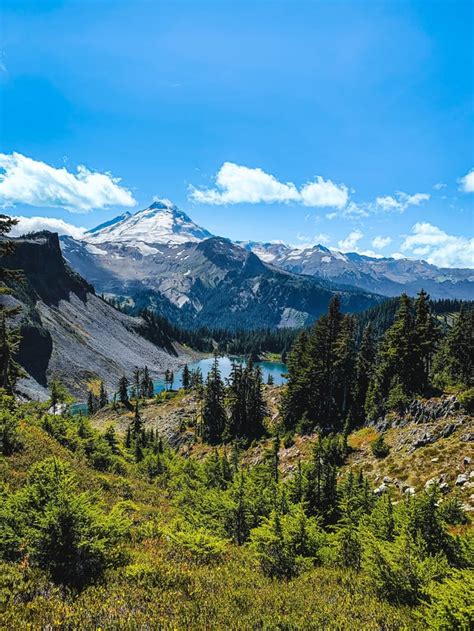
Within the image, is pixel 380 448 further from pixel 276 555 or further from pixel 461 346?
pixel 461 346

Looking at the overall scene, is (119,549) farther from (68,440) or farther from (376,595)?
(68,440)

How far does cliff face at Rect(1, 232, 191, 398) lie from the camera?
134m

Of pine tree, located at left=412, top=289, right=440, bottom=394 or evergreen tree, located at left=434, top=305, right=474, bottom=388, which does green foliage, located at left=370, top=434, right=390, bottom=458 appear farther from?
evergreen tree, located at left=434, top=305, right=474, bottom=388

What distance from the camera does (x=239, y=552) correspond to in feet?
51.3

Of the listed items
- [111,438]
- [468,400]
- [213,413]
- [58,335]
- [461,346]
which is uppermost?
[461,346]

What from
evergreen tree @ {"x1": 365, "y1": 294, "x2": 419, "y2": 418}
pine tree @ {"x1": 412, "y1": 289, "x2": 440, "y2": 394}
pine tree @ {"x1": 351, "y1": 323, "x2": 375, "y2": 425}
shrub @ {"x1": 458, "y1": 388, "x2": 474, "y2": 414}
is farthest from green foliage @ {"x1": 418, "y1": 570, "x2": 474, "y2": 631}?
pine tree @ {"x1": 351, "y1": 323, "x2": 375, "y2": 425}

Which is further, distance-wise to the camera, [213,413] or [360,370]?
[213,413]

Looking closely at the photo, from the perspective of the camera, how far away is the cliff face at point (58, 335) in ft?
438

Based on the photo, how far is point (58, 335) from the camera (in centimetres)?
15388

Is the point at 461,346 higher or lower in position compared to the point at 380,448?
higher

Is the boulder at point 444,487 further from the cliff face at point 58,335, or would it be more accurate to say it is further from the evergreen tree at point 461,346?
the cliff face at point 58,335

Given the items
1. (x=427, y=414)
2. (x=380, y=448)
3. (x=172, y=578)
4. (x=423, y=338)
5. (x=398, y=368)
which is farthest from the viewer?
(x=398, y=368)

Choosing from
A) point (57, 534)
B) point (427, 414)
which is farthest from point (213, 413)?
point (57, 534)

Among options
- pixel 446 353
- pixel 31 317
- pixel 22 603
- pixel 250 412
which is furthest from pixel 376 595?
pixel 31 317
